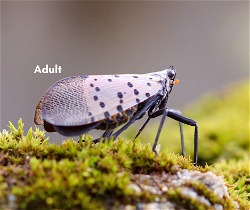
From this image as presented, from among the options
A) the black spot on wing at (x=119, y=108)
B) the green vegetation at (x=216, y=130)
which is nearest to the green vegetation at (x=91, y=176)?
the black spot on wing at (x=119, y=108)

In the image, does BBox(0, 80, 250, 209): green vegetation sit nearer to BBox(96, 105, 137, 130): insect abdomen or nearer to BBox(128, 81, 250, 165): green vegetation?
BBox(96, 105, 137, 130): insect abdomen

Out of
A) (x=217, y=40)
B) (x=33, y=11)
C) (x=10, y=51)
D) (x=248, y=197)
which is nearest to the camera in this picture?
(x=248, y=197)

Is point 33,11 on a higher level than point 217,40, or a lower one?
higher

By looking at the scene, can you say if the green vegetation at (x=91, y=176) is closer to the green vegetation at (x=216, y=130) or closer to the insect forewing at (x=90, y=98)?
the insect forewing at (x=90, y=98)

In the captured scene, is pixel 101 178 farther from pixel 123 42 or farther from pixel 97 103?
pixel 123 42

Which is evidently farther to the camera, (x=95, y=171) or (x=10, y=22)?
(x=10, y=22)

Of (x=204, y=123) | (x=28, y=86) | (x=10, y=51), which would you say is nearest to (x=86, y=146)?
(x=204, y=123)

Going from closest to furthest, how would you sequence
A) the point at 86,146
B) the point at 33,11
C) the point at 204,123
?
the point at 86,146 → the point at 204,123 → the point at 33,11

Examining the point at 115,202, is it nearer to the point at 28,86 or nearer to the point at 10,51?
the point at 28,86
